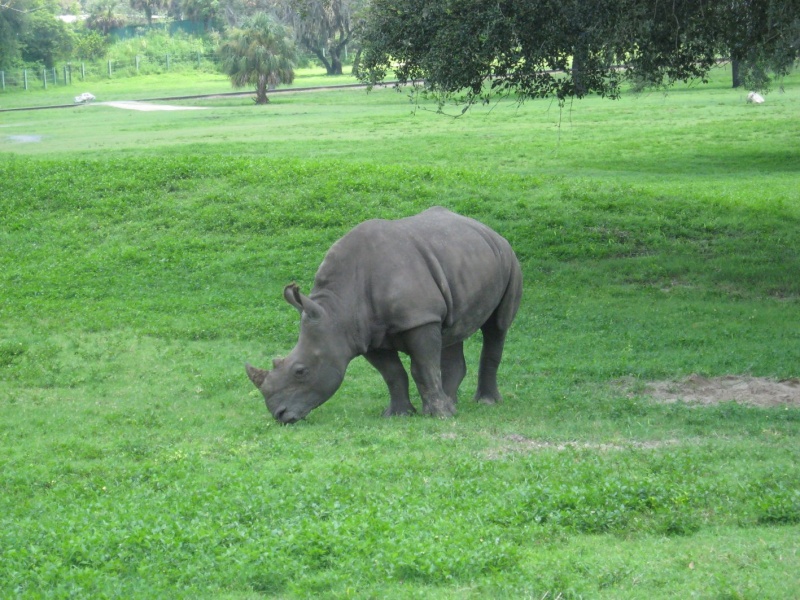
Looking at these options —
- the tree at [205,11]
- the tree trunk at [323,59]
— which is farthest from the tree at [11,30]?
the tree at [205,11]

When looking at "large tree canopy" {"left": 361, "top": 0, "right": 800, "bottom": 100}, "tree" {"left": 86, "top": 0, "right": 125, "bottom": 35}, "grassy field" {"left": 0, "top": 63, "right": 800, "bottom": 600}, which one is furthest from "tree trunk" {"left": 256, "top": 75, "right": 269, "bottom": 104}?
"tree" {"left": 86, "top": 0, "right": 125, "bottom": 35}

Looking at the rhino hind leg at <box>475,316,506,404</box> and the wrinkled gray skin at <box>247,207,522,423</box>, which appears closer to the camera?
the wrinkled gray skin at <box>247,207,522,423</box>

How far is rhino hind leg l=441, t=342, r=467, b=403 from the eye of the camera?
13062 mm

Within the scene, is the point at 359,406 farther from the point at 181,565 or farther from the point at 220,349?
the point at 181,565

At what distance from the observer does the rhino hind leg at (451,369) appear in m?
13.1

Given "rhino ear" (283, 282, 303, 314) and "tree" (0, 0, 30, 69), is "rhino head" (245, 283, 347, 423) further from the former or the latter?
"tree" (0, 0, 30, 69)

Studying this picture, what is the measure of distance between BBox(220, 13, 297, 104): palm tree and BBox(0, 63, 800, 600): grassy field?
947 inches

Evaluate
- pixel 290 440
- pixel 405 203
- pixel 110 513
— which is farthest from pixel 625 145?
pixel 110 513

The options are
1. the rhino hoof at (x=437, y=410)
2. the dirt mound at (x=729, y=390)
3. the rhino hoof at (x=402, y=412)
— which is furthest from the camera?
the dirt mound at (x=729, y=390)

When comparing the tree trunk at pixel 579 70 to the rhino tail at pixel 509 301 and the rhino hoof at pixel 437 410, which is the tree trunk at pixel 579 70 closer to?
the rhino tail at pixel 509 301

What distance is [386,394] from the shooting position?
45.9 ft

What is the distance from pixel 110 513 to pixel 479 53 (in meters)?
11.8

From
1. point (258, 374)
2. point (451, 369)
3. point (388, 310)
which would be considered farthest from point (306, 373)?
point (451, 369)

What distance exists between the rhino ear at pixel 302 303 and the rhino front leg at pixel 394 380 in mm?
1064
